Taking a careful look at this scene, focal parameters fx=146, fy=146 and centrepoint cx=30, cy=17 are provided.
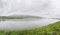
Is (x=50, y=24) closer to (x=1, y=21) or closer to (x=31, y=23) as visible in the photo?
(x=31, y=23)

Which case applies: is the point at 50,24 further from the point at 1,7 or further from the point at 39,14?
the point at 1,7

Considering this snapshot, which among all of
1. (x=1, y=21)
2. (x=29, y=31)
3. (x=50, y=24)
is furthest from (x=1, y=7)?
(x=50, y=24)

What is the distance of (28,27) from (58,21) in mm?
812

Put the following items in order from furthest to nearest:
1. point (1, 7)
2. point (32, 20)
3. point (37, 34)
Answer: point (1, 7)
point (32, 20)
point (37, 34)

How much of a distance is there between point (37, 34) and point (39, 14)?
2.23 feet

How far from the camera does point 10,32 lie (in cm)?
385

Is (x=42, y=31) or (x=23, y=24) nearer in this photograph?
(x=42, y=31)

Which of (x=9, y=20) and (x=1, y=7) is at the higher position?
(x=1, y=7)

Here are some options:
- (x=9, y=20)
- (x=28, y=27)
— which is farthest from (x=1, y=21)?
(x=28, y=27)

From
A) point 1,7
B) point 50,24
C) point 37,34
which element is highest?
point 1,7

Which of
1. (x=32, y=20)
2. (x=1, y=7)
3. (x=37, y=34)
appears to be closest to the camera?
(x=37, y=34)

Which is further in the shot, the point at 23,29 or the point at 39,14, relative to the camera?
the point at 39,14

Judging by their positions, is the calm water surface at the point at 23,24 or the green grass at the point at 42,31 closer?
the green grass at the point at 42,31

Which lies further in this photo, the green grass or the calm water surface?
the calm water surface
